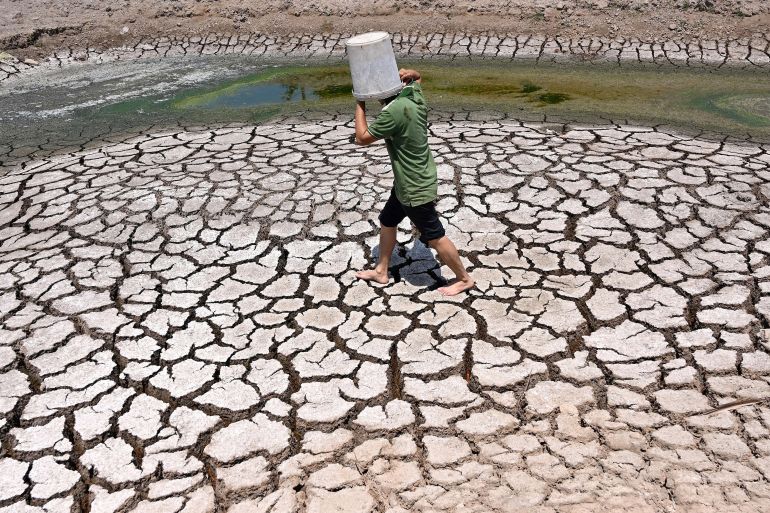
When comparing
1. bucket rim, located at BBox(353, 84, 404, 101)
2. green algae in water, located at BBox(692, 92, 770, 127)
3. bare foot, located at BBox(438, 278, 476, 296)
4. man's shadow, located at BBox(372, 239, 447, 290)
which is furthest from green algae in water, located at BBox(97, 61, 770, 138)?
bucket rim, located at BBox(353, 84, 404, 101)

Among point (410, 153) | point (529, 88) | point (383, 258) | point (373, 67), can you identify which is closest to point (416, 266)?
point (383, 258)

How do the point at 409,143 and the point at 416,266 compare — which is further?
the point at 416,266

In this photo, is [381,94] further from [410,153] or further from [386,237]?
[386,237]

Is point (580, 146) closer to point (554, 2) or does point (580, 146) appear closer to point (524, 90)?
point (524, 90)

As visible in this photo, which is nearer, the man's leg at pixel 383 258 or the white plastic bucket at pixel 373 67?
the white plastic bucket at pixel 373 67

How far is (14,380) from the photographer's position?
341 centimetres

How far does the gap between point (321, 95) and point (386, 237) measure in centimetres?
483

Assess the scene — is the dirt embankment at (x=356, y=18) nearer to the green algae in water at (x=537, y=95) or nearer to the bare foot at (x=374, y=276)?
the green algae in water at (x=537, y=95)

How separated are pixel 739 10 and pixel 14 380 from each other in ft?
31.9

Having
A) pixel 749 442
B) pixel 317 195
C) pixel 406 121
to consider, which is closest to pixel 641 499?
pixel 749 442

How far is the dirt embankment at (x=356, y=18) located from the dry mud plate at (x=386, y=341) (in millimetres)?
4777

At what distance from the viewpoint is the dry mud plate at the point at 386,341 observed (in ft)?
9.16

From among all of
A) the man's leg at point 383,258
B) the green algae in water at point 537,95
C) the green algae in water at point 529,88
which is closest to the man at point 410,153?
the man's leg at point 383,258

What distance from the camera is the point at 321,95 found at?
8352mm
